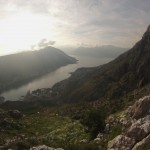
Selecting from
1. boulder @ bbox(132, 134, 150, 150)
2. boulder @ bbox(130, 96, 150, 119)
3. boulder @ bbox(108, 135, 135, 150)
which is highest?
boulder @ bbox(130, 96, 150, 119)

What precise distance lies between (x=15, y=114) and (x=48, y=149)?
14826 centimetres

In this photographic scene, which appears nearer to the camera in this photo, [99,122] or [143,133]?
[143,133]

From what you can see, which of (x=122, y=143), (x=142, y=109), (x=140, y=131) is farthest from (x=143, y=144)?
(x=142, y=109)

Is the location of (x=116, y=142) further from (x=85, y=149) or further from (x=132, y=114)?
(x=132, y=114)

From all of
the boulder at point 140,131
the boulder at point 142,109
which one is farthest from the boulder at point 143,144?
the boulder at point 142,109

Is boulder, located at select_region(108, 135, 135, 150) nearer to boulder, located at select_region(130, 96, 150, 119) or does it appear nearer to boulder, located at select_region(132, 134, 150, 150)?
boulder, located at select_region(132, 134, 150, 150)

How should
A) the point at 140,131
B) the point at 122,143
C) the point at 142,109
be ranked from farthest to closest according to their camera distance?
the point at 142,109 → the point at 122,143 → the point at 140,131

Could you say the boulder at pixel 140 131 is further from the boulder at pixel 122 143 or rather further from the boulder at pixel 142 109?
the boulder at pixel 142 109

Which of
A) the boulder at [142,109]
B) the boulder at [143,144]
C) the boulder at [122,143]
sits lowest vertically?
the boulder at [122,143]

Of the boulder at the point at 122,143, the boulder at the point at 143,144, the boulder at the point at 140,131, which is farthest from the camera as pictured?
the boulder at the point at 140,131

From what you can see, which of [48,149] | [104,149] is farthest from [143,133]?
[48,149]

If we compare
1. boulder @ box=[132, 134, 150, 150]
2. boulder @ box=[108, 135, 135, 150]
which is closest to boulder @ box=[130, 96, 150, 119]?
boulder @ box=[108, 135, 135, 150]

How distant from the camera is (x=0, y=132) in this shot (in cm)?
11475

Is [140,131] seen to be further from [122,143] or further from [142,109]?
[142,109]
